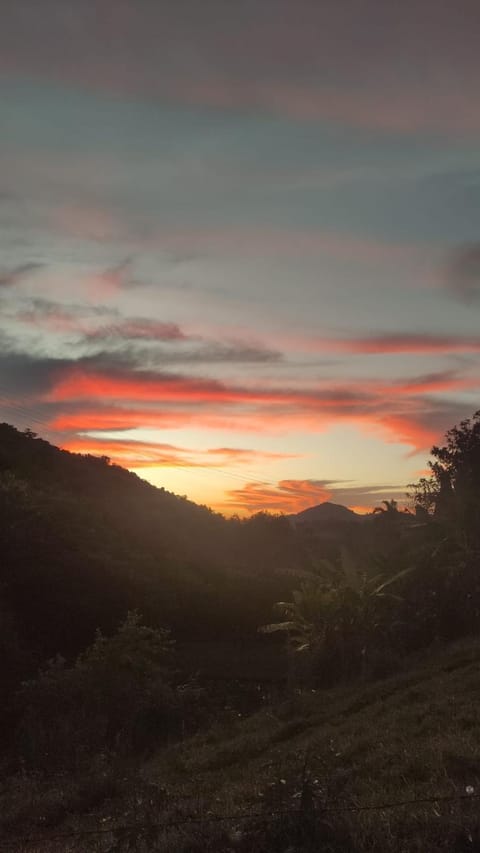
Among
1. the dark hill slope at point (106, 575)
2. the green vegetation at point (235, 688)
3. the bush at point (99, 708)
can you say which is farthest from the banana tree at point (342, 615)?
the dark hill slope at point (106, 575)

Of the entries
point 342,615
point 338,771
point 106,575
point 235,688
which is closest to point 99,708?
point 235,688

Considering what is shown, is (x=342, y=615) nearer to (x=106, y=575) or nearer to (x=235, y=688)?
(x=235, y=688)

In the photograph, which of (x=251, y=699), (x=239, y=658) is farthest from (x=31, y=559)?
(x=251, y=699)

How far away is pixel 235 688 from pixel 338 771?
37.9 ft

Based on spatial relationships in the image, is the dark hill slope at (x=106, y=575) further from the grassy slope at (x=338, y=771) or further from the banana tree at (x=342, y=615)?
the grassy slope at (x=338, y=771)

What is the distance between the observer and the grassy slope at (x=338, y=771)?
6.61 m

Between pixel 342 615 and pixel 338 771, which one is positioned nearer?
pixel 338 771

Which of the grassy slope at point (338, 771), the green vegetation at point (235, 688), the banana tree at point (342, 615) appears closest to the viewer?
the grassy slope at point (338, 771)

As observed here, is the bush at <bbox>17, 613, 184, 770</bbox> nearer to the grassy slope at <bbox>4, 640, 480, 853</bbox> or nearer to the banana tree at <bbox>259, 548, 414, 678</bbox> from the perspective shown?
the grassy slope at <bbox>4, 640, 480, 853</bbox>

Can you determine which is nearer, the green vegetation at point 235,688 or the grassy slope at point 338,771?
the grassy slope at point 338,771

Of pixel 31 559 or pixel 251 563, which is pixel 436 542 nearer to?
pixel 31 559

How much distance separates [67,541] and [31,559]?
4043 mm

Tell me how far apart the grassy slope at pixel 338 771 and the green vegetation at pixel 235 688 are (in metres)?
0.04

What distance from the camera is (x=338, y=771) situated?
9609 mm
